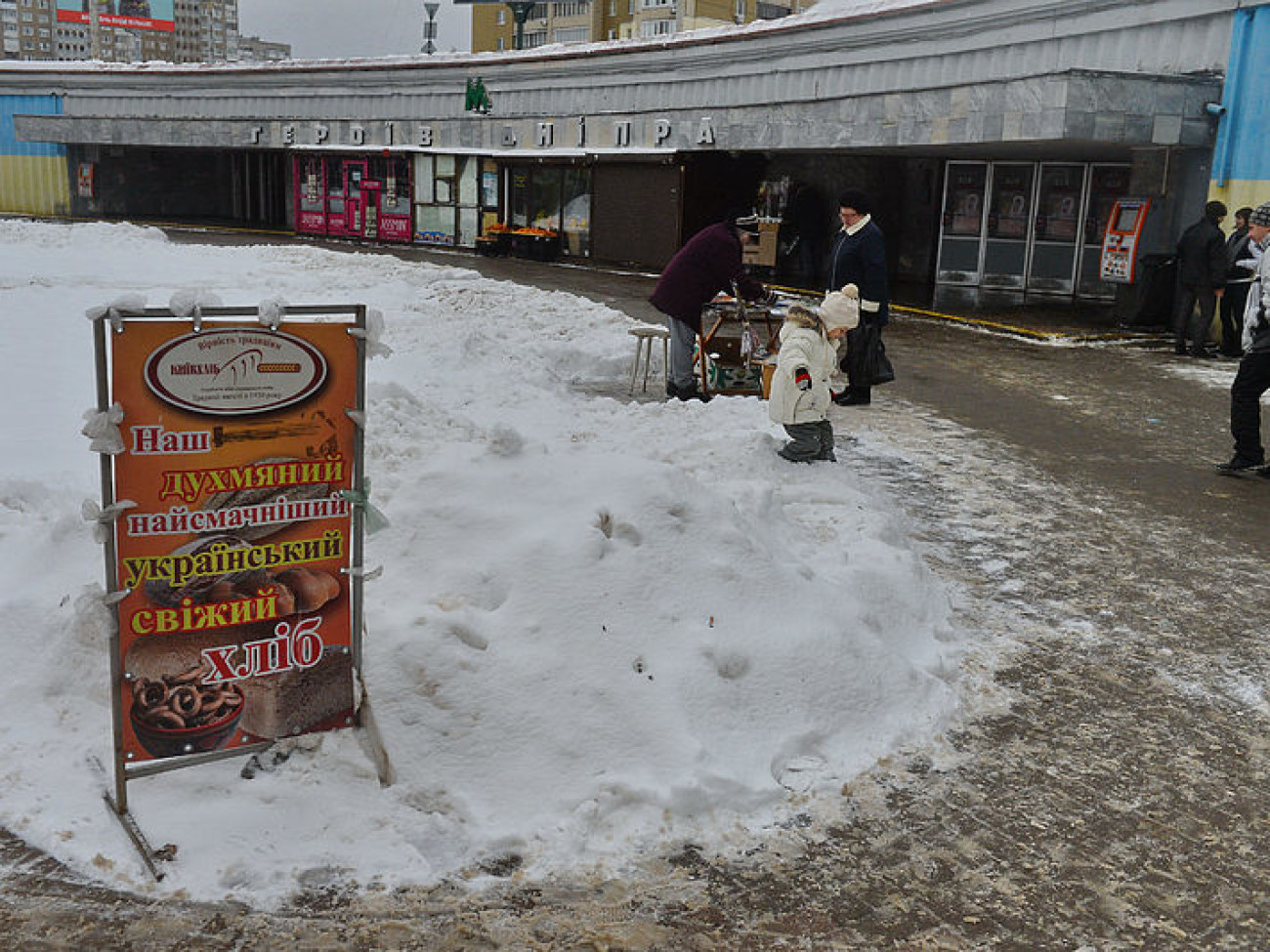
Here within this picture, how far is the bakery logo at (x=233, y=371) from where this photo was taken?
3.50 metres

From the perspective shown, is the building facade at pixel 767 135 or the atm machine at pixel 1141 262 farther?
the atm machine at pixel 1141 262

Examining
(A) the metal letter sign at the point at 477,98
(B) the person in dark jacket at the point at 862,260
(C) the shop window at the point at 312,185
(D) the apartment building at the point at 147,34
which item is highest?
(D) the apartment building at the point at 147,34

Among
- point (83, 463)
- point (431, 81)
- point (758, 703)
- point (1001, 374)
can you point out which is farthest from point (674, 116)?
point (758, 703)

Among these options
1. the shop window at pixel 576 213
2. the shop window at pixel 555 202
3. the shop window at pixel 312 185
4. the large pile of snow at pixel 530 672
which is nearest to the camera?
the large pile of snow at pixel 530 672

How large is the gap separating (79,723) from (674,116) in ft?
73.5

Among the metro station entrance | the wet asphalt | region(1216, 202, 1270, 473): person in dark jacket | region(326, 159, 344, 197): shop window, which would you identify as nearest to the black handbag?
the wet asphalt

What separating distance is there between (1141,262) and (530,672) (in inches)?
609

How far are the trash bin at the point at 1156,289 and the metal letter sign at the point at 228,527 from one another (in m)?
16.0

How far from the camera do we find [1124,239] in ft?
57.3

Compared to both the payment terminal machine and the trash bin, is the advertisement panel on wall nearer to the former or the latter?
the payment terminal machine

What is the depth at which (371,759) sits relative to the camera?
13.5 ft

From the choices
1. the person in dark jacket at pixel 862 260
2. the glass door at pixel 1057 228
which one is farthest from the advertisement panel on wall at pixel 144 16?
the person in dark jacket at pixel 862 260

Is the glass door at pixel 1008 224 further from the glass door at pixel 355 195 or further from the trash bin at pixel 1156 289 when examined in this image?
the glass door at pixel 355 195

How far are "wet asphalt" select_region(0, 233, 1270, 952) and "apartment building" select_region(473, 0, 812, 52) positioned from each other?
70.2 metres
